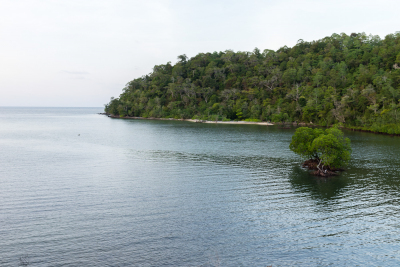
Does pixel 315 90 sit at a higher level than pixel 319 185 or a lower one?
higher

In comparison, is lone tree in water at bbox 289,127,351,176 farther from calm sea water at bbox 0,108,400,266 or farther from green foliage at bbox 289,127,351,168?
calm sea water at bbox 0,108,400,266

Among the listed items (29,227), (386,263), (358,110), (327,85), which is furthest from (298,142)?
(327,85)

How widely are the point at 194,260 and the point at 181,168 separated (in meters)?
26.9

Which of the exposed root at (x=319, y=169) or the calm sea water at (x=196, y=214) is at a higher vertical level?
the exposed root at (x=319, y=169)

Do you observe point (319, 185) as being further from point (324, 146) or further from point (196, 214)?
point (196, 214)

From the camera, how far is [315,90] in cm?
13650

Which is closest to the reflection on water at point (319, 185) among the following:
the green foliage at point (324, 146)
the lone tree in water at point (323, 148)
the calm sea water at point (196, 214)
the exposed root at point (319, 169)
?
the calm sea water at point (196, 214)

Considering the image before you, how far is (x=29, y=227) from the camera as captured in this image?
23094mm

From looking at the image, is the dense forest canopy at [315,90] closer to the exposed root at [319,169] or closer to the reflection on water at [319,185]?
the exposed root at [319,169]

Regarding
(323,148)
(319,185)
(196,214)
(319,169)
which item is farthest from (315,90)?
(196,214)

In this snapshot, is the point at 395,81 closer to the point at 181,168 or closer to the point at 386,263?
the point at 181,168

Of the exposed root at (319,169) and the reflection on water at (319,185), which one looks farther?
the exposed root at (319,169)

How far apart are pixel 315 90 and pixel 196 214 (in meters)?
126

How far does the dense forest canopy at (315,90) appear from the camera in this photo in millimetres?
112537
